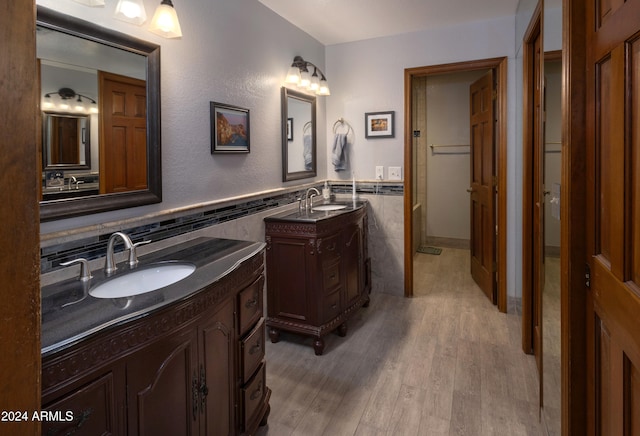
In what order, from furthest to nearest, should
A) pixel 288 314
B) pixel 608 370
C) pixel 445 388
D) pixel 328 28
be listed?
pixel 328 28 → pixel 288 314 → pixel 445 388 → pixel 608 370

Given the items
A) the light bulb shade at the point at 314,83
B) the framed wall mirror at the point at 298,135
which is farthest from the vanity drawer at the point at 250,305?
the light bulb shade at the point at 314,83

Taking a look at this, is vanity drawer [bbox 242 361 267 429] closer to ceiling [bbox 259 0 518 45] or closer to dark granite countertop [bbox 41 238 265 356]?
dark granite countertop [bbox 41 238 265 356]

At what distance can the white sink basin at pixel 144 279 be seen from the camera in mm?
1404

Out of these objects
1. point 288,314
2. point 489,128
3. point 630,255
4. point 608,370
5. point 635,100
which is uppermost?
point 489,128

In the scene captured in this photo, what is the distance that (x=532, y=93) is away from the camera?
2.35 m

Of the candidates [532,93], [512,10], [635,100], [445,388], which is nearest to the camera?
[635,100]

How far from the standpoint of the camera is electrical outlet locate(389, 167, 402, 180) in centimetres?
350

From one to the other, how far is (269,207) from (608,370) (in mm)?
2124

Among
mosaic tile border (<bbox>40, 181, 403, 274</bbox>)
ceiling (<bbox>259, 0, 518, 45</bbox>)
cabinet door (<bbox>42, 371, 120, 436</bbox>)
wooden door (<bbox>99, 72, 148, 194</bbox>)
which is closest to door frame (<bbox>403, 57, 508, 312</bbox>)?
ceiling (<bbox>259, 0, 518, 45</bbox>)

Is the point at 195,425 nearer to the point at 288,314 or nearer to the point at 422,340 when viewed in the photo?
the point at 288,314

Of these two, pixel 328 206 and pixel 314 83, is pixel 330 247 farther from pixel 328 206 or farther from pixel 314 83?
pixel 314 83

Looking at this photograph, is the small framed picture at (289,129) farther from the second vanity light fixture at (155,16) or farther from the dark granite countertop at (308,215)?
the second vanity light fixture at (155,16)

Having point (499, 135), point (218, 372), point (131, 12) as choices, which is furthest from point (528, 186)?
point (131, 12)

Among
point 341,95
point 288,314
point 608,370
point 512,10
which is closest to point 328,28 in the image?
point 341,95
